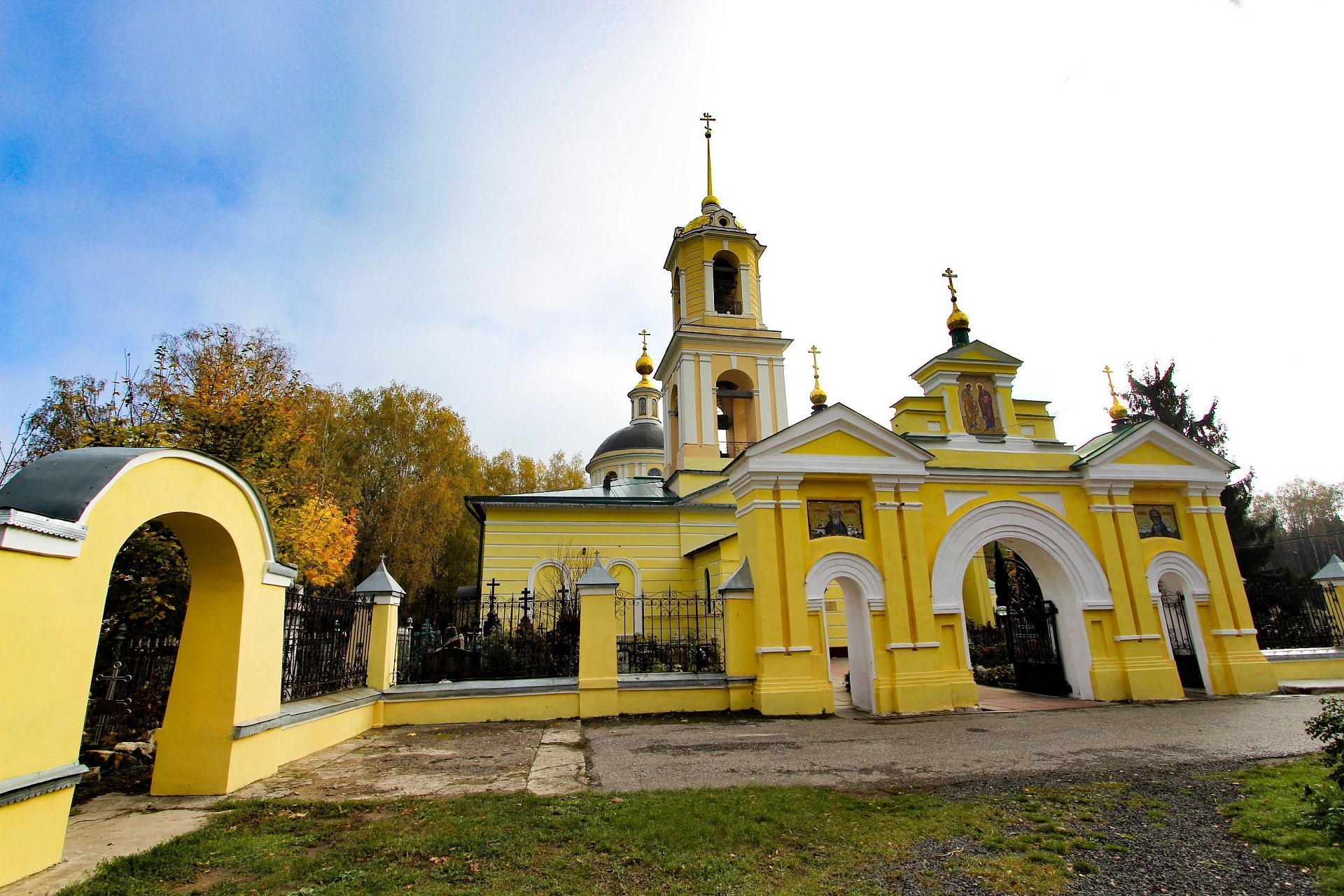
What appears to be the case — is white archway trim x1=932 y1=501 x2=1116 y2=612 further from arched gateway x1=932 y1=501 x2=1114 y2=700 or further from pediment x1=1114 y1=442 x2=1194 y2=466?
pediment x1=1114 y1=442 x2=1194 y2=466

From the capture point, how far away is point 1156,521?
13.5 meters

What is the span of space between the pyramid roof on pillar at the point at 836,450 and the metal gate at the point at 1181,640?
6013mm

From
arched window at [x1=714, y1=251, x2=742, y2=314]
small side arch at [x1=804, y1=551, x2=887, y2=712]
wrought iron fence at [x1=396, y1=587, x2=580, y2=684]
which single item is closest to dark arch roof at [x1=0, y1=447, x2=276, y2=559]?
wrought iron fence at [x1=396, y1=587, x2=580, y2=684]

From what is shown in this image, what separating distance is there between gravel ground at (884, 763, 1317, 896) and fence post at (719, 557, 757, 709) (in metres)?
5.37

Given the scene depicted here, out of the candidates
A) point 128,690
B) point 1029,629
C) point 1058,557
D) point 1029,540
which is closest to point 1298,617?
point 1029,629

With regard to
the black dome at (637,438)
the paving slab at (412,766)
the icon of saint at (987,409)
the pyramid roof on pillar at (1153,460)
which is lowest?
the paving slab at (412,766)

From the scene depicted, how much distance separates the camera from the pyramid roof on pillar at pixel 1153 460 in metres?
13.2

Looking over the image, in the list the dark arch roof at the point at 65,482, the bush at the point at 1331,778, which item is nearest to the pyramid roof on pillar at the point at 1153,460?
the bush at the point at 1331,778

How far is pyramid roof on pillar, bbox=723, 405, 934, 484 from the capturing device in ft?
38.8

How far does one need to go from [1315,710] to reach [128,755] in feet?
53.2

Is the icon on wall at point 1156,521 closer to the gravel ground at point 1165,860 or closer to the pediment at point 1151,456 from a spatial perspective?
the pediment at point 1151,456

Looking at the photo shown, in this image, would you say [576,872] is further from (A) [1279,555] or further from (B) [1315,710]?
(A) [1279,555]

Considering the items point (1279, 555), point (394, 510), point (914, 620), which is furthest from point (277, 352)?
point (1279, 555)

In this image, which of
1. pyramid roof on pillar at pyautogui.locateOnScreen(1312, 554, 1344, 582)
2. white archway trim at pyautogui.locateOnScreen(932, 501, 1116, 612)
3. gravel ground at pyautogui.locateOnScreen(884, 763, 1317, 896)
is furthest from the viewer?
Result: pyramid roof on pillar at pyautogui.locateOnScreen(1312, 554, 1344, 582)
